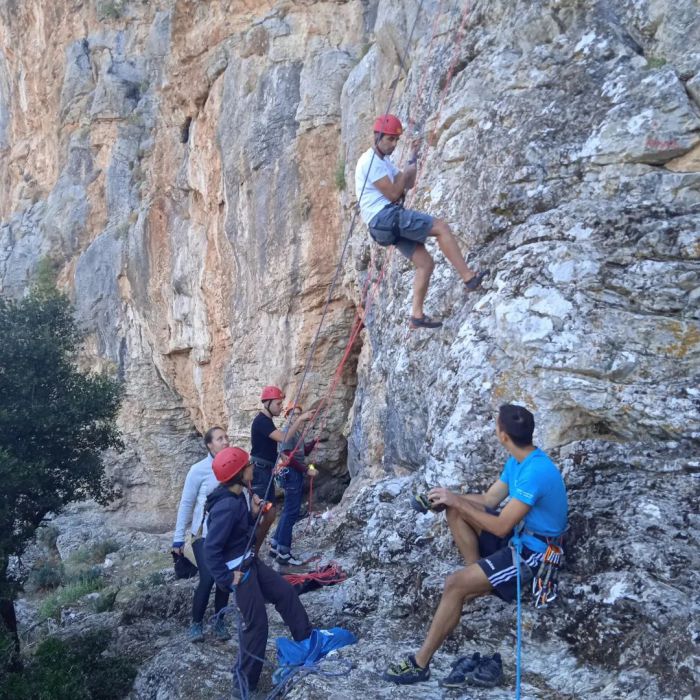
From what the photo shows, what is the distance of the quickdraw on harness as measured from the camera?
4.54 m

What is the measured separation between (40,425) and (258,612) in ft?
15.5

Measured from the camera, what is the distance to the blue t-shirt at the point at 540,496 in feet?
14.4

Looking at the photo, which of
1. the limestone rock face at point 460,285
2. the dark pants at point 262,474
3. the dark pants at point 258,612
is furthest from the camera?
the dark pants at point 262,474

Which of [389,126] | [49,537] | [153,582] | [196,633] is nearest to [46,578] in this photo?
[49,537]

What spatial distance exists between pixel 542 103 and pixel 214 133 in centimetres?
993

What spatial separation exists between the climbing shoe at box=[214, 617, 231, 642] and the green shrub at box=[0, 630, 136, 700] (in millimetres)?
751

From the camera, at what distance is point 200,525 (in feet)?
21.7

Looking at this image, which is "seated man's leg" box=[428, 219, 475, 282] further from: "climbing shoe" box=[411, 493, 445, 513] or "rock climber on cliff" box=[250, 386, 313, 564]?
"rock climber on cliff" box=[250, 386, 313, 564]

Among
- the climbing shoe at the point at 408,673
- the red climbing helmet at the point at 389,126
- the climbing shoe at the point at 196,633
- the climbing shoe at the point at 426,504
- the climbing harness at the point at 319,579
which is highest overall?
the red climbing helmet at the point at 389,126

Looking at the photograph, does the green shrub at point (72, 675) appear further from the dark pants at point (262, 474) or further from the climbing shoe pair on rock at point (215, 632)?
the dark pants at point (262, 474)

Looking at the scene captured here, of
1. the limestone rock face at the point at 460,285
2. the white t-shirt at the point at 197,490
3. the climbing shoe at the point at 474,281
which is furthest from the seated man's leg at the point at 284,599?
the climbing shoe at the point at 474,281

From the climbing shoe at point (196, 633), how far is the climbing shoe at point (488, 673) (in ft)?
9.72

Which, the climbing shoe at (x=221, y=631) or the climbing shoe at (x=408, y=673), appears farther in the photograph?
the climbing shoe at (x=221, y=631)

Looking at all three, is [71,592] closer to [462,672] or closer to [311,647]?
[311,647]
